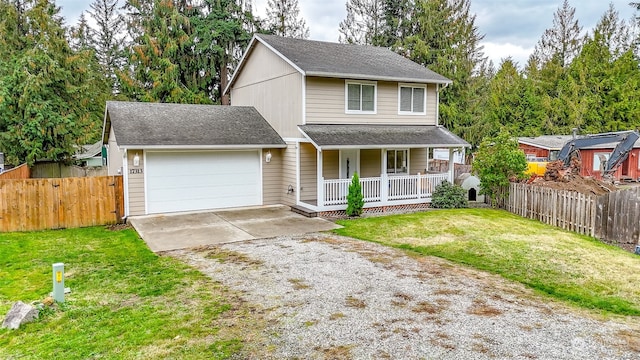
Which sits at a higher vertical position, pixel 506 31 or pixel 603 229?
pixel 506 31

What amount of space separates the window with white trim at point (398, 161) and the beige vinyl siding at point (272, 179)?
4365 mm

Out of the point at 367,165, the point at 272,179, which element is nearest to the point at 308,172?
the point at 272,179

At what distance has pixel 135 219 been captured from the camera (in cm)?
1301

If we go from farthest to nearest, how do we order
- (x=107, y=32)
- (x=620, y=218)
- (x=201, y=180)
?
(x=107, y=32) < (x=201, y=180) < (x=620, y=218)

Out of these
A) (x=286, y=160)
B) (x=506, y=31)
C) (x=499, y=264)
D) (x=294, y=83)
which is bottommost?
(x=499, y=264)

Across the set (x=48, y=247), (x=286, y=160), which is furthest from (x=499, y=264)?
(x=48, y=247)

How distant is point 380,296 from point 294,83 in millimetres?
10150

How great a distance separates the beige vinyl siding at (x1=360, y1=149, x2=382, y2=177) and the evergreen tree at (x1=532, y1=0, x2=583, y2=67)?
31.6 meters

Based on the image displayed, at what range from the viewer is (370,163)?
55.1ft

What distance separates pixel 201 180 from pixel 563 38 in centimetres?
3899

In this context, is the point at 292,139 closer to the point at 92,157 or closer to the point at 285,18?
the point at 92,157

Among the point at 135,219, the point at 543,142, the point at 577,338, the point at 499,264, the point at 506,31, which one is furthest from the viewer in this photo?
the point at 506,31

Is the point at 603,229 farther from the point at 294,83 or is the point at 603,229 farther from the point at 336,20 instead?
the point at 336,20

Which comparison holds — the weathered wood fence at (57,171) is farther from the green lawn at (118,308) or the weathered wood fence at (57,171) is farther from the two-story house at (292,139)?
the green lawn at (118,308)
